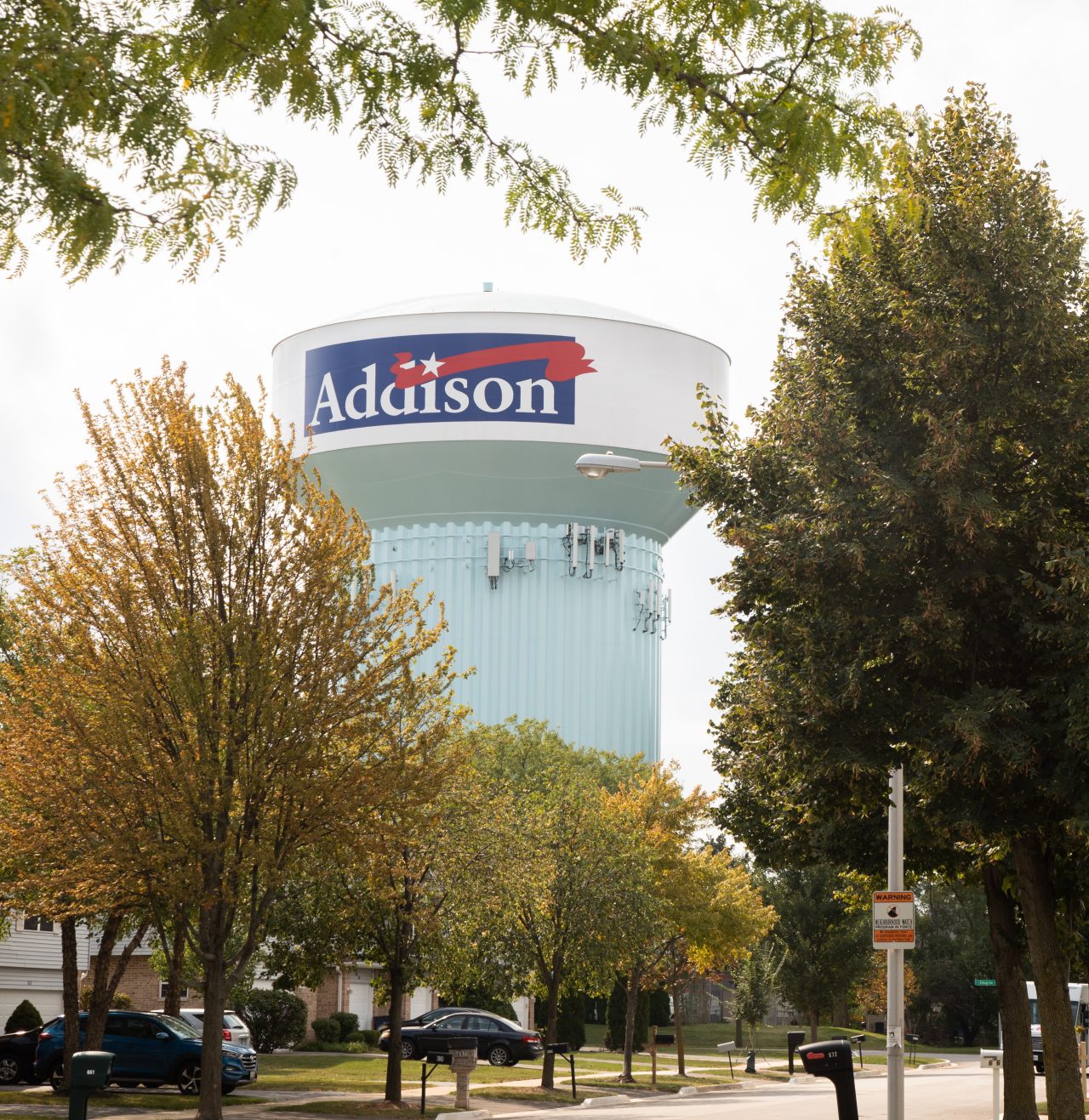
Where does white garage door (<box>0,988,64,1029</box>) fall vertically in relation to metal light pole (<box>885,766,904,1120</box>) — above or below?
below

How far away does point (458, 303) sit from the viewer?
50969 millimetres

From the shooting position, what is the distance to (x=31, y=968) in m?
43.0

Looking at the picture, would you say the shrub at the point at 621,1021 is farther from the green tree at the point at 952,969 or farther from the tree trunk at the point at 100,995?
the tree trunk at the point at 100,995

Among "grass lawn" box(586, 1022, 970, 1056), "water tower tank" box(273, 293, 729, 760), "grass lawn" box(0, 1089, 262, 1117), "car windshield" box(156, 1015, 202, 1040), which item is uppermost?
"water tower tank" box(273, 293, 729, 760)

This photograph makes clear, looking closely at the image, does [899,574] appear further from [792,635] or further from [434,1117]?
[434,1117]

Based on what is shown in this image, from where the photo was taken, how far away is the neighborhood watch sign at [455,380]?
1937 inches

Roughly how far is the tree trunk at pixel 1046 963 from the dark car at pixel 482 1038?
25244 millimetres

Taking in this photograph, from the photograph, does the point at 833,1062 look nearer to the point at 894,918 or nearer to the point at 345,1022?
the point at 894,918

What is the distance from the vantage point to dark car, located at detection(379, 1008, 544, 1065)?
40.2 m

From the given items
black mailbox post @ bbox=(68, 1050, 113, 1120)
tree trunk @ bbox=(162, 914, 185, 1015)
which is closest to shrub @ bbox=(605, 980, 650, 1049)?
tree trunk @ bbox=(162, 914, 185, 1015)

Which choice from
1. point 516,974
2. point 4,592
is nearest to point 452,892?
point 516,974

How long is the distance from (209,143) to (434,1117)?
21.2m

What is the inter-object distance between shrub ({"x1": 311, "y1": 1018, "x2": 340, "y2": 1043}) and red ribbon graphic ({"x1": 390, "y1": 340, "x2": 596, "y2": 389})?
64.8 feet

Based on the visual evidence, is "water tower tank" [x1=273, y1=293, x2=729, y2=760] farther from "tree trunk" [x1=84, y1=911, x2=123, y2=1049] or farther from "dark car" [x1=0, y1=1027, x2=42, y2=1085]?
"tree trunk" [x1=84, y1=911, x2=123, y2=1049]
